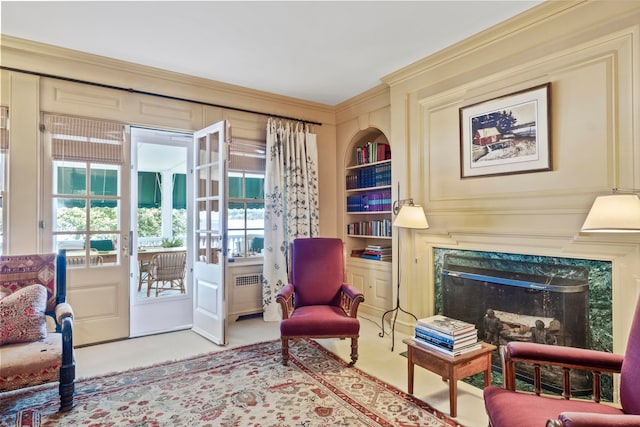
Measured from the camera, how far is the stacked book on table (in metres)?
2.20

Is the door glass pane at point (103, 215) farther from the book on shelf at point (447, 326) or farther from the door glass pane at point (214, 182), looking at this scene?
the book on shelf at point (447, 326)

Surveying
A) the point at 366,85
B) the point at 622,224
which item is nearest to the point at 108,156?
the point at 366,85

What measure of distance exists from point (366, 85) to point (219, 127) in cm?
182

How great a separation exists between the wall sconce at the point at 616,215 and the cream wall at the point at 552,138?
386 millimetres

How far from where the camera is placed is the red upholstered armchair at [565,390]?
54.9 inches

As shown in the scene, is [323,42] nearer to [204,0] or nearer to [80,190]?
[204,0]

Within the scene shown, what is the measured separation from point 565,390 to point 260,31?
3.10 m

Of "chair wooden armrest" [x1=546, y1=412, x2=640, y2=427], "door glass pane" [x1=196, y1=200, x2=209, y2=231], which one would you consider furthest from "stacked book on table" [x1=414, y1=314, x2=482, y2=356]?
Answer: "door glass pane" [x1=196, y1=200, x2=209, y2=231]

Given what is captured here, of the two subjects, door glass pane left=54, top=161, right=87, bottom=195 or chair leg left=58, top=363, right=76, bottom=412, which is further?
door glass pane left=54, top=161, right=87, bottom=195

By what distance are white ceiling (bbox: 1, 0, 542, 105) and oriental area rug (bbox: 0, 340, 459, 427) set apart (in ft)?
9.08

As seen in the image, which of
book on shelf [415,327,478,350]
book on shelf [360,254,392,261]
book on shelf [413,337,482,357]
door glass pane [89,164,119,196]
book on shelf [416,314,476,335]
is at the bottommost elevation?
book on shelf [413,337,482,357]

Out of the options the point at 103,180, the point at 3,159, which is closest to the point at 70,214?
the point at 103,180

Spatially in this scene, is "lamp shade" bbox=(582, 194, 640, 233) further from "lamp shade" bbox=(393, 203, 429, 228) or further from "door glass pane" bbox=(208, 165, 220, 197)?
"door glass pane" bbox=(208, 165, 220, 197)

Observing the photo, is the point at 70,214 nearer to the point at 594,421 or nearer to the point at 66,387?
the point at 66,387
